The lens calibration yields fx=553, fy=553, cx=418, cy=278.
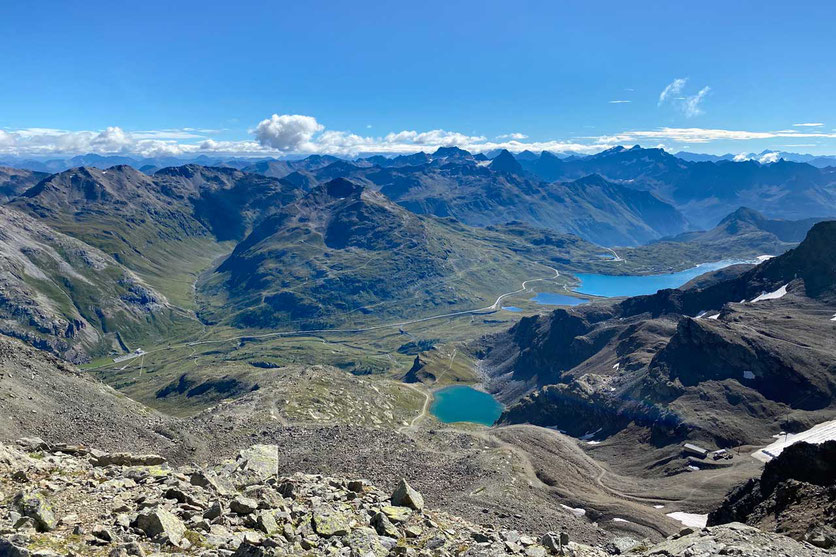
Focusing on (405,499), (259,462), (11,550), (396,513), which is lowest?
(405,499)

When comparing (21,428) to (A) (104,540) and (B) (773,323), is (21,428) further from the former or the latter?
(B) (773,323)

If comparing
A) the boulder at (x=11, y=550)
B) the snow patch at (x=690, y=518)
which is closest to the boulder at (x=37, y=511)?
the boulder at (x=11, y=550)

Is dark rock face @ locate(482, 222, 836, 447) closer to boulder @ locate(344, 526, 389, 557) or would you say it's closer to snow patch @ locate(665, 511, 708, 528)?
snow patch @ locate(665, 511, 708, 528)

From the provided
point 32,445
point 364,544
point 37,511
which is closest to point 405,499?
point 364,544

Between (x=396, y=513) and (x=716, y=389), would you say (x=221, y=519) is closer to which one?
(x=396, y=513)

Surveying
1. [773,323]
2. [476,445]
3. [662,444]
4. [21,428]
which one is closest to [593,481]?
[476,445]
